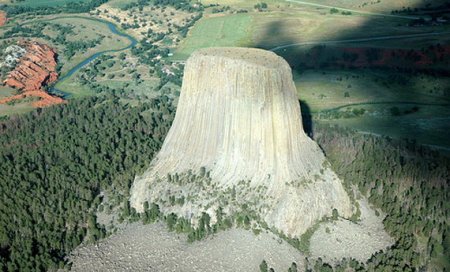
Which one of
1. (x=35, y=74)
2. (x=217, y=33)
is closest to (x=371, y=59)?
(x=217, y=33)

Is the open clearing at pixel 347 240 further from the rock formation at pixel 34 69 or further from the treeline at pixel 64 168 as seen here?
the rock formation at pixel 34 69

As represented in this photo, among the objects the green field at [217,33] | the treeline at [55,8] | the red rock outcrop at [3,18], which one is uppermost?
the treeline at [55,8]

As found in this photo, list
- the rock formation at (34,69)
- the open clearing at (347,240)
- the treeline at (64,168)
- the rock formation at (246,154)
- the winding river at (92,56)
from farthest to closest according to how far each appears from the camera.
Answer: the winding river at (92,56) < the rock formation at (34,69) < the treeline at (64,168) < the rock formation at (246,154) < the open clearing at (347,240)

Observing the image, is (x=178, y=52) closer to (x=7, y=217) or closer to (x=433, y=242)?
(x=7, y=217)

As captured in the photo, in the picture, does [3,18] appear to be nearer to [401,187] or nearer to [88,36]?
[88,36]

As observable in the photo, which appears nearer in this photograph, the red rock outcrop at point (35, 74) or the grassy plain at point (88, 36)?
the red rock outcrop at point (35, 74)

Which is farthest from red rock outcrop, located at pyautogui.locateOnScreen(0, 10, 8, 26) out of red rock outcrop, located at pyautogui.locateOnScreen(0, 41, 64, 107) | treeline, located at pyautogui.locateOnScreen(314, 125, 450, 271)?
treeline, located at pyautogui.locateOnScreen(314, 125, 450, 271)

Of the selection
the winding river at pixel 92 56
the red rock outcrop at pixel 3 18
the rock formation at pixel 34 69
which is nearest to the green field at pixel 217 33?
the winding river at pixel 92 56
